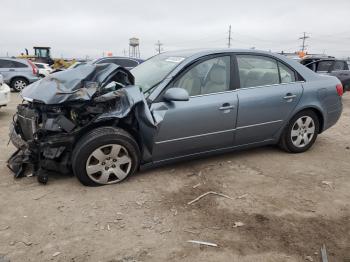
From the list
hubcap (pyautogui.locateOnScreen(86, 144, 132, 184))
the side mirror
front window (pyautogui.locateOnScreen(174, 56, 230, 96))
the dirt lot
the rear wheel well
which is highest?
front window (pyautogui.locateOnScreen(174, 56, 230, 96))

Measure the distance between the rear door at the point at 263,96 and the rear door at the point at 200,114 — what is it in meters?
0.18

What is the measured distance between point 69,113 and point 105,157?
2.09 ft

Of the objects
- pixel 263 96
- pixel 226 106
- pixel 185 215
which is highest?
pixel 263 96

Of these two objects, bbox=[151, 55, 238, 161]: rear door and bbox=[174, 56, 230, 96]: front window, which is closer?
bbox=[151, 55, 238, 161]: rear door

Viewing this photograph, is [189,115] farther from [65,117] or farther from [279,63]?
[279,63]

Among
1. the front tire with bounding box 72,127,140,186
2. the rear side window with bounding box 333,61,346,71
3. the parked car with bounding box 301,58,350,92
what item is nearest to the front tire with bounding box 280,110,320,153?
the front tire with bounding box 72,127,140,186

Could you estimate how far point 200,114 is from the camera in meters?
3.93

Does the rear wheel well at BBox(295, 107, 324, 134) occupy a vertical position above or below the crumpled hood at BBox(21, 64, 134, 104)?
below

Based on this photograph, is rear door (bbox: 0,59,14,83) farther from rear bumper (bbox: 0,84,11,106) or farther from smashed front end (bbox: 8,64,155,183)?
smashed front end (bbox: 8,64,155,183)

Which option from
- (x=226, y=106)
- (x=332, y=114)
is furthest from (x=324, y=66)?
(x=226, y=106)

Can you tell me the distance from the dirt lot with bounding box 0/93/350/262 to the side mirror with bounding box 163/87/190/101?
0.97 m

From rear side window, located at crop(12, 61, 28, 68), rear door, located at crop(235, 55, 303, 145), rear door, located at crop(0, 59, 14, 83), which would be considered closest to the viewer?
rear door, located at crop(235, 55, 303, 145)

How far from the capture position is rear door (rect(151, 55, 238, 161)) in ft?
12.5

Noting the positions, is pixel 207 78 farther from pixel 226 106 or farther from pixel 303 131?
pixel 303 131
